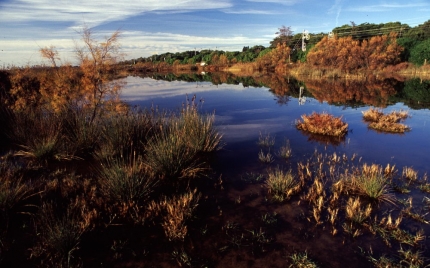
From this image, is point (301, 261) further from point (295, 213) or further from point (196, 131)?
point (196, 131)

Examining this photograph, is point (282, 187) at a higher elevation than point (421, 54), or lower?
lower

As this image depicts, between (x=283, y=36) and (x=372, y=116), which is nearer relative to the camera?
(x=372, y=116)

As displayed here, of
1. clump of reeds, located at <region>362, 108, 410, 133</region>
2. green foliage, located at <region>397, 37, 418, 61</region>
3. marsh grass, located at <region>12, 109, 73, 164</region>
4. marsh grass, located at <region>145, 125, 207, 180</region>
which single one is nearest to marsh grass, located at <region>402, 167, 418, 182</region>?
marsh grass, located at <region>145, 125, 207, 180</region>

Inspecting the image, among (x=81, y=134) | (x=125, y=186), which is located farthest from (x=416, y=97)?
(x=125, y=186)

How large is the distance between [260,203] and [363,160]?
4.42 m

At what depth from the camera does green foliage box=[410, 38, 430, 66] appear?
44.3 meters

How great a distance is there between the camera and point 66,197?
5.65 meters

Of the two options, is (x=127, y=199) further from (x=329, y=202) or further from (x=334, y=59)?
(x=334, y=59)

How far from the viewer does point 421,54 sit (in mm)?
45188

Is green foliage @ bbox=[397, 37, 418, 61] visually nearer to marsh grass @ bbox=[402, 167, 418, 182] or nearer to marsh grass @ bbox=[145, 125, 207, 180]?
marsh grass @ bbox=[402, 167, 418, 182]

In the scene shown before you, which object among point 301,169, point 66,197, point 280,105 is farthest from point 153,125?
point 280,105

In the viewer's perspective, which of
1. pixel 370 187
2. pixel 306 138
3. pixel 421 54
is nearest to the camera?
pixel 370 187

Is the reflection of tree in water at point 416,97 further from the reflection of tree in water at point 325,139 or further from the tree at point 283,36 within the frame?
the tree at point 283,36

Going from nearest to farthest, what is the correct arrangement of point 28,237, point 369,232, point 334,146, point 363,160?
point 28,237
point 369,232
point 363,160
point 334,146
